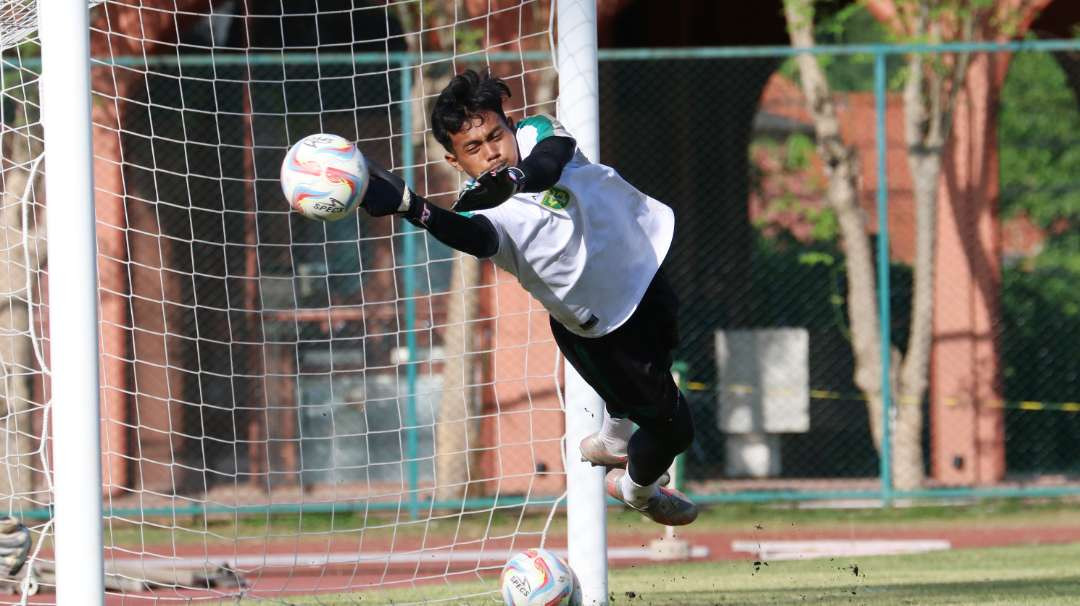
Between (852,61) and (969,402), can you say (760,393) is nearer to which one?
(969,402)

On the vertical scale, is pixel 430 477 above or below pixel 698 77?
below

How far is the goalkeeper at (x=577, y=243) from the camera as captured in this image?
4.36 metres

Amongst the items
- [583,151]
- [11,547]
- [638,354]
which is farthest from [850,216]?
[11,547]

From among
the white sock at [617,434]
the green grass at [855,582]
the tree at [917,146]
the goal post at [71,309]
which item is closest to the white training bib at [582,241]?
the white sock at [617,434]

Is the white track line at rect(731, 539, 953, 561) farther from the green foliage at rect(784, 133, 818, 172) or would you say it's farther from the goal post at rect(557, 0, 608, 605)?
the green foliage at rect(784, 133, 818, 172)

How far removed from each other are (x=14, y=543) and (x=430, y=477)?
4.69 metres

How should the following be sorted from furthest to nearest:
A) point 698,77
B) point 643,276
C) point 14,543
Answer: point 698,77, point 14,543, point 643,276

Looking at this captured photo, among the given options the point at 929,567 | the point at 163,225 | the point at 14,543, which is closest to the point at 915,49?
the point at 929,567

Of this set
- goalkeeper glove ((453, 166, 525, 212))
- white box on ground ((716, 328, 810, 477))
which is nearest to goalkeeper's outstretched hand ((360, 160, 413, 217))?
goalkeeper glove ((453, 166, 525, 212))

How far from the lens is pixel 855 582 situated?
7.24 meters

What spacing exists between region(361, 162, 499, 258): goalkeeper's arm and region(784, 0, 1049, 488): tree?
7200 millimetres

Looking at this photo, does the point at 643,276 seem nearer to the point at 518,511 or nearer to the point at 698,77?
the point at 518,511

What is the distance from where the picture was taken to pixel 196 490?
11.4 metres

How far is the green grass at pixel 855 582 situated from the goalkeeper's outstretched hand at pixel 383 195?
113 inches
